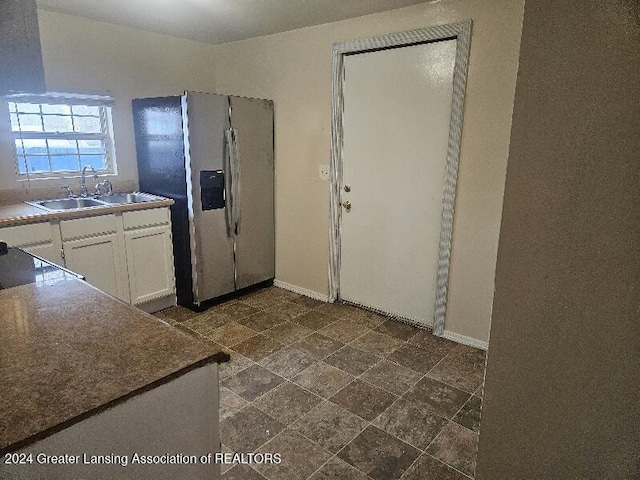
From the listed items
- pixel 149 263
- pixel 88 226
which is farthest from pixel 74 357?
pixel 149 263

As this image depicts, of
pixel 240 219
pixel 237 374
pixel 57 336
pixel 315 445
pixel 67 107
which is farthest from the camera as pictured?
pixel 240 219

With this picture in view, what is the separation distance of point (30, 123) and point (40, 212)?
2.99 ft

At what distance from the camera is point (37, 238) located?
2549mm

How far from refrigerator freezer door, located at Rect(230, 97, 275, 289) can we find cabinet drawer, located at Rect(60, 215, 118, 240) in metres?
1.00

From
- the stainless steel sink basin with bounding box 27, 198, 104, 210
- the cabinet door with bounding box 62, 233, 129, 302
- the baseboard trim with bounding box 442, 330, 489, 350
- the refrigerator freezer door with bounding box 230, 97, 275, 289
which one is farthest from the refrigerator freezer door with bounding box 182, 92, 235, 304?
the baseboard trim with bounding box 442, 330, 489, 350

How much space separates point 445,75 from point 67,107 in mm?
2957

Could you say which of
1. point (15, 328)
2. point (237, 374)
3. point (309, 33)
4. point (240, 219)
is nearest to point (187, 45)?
point (309, 33)

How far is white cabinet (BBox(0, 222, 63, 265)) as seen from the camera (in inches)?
95.7

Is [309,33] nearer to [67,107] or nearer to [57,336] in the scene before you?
[67,107]

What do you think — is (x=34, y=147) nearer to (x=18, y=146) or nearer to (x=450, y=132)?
(x=18, y=146)

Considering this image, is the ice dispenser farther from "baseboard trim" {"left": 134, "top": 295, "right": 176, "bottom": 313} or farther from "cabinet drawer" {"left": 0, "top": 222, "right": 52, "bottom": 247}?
"cabinet drawer" {"left": 0, "top": 222, "right": 52, "bottom": 247}

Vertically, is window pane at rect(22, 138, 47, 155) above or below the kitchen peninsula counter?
above

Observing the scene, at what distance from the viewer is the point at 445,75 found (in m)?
2.67

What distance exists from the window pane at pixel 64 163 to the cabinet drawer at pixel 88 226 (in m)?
0.76
